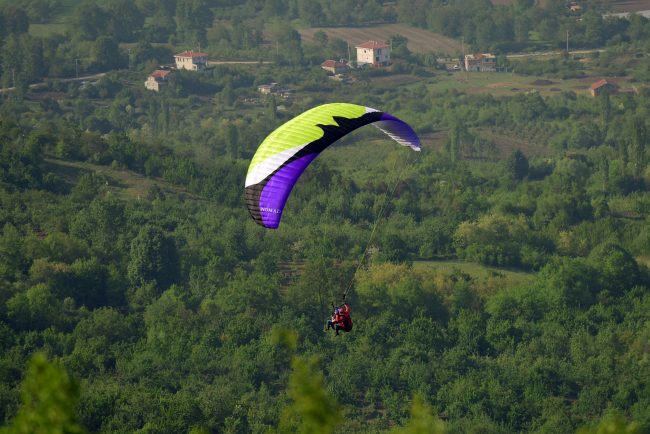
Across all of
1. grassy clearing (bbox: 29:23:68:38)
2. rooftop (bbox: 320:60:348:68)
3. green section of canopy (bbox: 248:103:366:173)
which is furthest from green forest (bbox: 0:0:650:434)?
grassy clearing (bbox: 29:23:68:38)

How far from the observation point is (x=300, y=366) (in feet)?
81.5

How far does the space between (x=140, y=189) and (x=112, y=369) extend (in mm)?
33149

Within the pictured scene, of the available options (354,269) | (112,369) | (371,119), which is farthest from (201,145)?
(371,119)

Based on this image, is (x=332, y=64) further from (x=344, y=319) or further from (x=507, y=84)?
(x=344, y=319)

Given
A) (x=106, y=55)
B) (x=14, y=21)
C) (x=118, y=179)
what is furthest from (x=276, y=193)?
(x=14, y=21)

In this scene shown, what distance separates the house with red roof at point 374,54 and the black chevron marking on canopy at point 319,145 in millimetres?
128582

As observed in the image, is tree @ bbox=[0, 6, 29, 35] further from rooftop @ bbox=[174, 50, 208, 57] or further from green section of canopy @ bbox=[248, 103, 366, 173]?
green section of canopy @ bbox=[248, 103, 366, 173]

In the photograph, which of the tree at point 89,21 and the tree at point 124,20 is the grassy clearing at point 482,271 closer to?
the tree at point 89,21

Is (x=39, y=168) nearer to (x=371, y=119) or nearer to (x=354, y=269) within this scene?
(x=354, y=269)

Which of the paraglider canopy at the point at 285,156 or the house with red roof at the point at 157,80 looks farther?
the house with red roof at the point at 157,80

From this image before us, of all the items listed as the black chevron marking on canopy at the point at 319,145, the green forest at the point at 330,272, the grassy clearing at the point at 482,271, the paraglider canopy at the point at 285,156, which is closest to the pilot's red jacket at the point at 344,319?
the green forest at the point at 330,272

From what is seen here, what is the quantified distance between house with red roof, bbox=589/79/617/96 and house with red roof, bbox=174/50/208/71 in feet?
160

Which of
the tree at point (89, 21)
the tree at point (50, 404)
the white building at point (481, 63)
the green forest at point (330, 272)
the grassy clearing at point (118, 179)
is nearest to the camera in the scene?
the tree at point (50, 404)

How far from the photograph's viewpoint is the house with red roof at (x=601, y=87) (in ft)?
488
